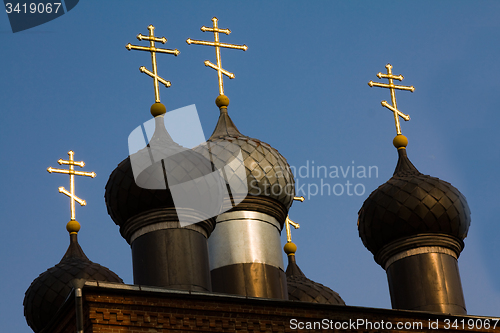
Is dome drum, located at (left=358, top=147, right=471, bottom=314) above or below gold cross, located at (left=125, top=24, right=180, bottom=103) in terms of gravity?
below

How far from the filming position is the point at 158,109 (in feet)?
Answer: 52.1

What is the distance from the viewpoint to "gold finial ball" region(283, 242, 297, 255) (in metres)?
19.5

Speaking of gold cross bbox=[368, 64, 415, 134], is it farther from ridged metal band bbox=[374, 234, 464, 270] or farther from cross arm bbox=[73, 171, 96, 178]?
cross arm bbox=[73, 171, 96, 178]

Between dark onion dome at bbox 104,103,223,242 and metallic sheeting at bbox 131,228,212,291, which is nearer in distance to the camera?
metallic sheeting at bbox 131,228,212,291

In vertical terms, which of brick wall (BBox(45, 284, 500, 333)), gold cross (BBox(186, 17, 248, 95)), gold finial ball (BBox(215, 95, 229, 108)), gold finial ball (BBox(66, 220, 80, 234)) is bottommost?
brick wall (BBox(45, 284, 500, 333))

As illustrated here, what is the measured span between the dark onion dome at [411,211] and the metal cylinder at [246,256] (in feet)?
5.47

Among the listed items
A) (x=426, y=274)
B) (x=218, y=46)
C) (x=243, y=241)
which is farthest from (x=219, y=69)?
(x=426, y=274)

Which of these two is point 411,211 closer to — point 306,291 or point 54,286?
point 306,291

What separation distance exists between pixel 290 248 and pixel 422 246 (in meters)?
3.59

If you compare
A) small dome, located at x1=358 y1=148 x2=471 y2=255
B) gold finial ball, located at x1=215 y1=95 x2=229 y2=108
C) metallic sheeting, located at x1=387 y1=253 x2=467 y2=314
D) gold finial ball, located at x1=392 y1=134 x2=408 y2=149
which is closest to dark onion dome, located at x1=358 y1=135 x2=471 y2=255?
small dome, located at x1=358 y1=148 x2=471 y2=255

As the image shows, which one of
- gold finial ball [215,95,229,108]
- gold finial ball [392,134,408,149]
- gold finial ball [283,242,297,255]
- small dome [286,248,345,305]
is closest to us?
gold finial ball [215,95,229,108]

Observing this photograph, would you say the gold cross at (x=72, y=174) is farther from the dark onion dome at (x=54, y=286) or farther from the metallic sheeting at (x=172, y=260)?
the metallic sheeting at (x=172, y=260)

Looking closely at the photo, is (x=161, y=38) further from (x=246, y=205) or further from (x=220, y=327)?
(x=220, y=327)

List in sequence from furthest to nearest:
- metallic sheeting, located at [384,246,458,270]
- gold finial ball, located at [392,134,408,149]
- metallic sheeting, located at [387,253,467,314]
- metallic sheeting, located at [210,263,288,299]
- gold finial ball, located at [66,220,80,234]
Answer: gold finial ball, located at [66,220,80,234], gold finial ball, located at [392,134,408,149], metallic sheeting, located at [384,246,458,270], metallic sheeting, located at [387,253,467,314], metallic sheeting, located at [210,263,288,299]
